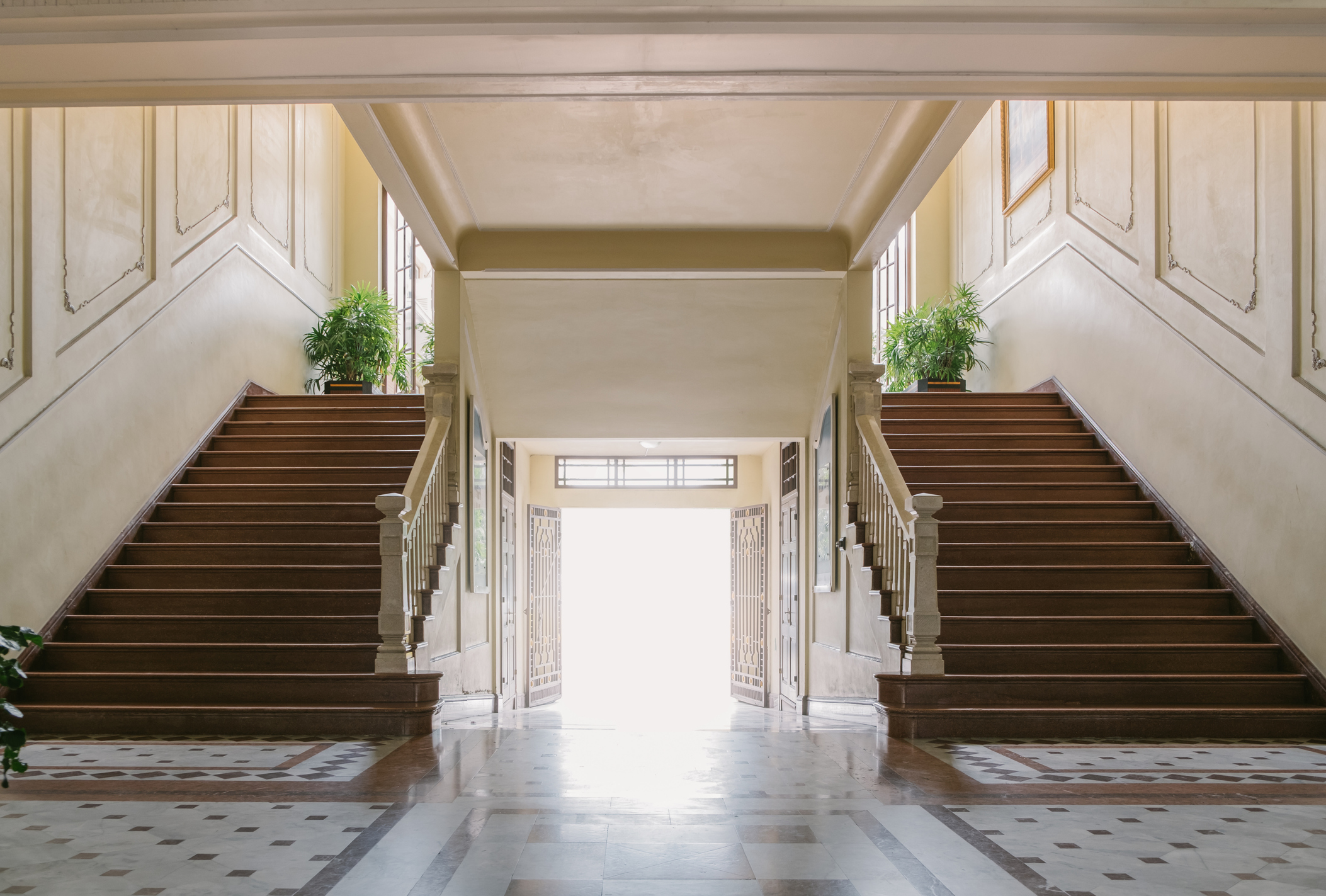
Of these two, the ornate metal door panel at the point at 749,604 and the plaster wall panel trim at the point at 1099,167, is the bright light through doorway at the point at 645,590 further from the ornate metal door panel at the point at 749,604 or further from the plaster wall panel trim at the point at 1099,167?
the plaster wall panel trim at the point at 1099,167

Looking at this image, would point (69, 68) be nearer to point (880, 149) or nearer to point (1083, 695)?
point (880, 149)

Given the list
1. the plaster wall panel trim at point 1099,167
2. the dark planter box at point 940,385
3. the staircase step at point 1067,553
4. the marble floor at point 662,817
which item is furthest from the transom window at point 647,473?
the marble floor at point 662,817

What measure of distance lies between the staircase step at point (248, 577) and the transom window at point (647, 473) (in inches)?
228

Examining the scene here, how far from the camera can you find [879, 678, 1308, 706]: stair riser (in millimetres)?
5586

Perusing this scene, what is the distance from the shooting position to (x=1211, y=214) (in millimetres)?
6707

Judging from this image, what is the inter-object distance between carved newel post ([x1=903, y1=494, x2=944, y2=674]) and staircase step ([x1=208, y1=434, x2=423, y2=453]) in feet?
14.8

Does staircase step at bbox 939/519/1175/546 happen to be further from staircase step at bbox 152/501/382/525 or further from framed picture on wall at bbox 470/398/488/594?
staircase step at bbox 152/501/382/525

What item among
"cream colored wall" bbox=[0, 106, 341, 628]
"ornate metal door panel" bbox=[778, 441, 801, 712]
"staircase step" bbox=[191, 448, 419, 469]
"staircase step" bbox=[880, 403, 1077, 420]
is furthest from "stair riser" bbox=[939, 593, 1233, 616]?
"cream colored wall" bbox=[0, 106, 341, 628]

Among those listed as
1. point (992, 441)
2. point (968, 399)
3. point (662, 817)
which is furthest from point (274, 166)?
point (662, 817)

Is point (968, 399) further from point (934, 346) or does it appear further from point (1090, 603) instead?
point (1090, 603)

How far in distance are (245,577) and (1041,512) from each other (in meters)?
5.48

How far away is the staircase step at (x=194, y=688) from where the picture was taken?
226 inches

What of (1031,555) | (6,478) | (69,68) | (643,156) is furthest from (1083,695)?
(6,478)

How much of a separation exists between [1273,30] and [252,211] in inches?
331
